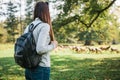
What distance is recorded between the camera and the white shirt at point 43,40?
14.1ft

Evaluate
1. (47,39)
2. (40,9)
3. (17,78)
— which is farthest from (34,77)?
(17,78)

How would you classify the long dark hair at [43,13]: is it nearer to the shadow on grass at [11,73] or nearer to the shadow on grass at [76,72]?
the shadow on grass at [76,72]

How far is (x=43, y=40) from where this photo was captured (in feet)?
14.1

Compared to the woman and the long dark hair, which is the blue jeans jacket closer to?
the woman

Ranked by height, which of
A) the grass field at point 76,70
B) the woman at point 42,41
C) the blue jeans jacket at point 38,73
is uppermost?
the woman at point 42,41

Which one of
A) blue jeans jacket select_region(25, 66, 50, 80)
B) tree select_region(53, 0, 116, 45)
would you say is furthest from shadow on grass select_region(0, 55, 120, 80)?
blue jeans jacket select_region(25, 66, 50, 80)

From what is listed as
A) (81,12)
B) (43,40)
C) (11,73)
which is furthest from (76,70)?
(43,40)

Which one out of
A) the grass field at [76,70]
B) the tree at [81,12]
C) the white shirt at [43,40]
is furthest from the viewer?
the tree at [81,12]

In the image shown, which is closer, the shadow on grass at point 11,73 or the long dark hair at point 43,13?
the long dark hair at point 43,13

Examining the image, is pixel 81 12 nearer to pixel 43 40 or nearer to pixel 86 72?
pixel 86 72

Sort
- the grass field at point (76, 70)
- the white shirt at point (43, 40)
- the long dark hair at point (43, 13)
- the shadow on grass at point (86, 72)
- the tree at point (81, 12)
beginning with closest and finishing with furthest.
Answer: the white shirt at point (43, 40)
the long dark hair at point (43, 13)
the shadow on grass at point (86, 72)
the grass field at point (76, 70)
the tree at point (81, 12)

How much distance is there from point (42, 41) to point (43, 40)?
22mm

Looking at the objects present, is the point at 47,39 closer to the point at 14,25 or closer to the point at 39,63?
the point at 39,63

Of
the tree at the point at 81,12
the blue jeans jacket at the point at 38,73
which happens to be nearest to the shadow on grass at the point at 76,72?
the tree at the point at 81,12
